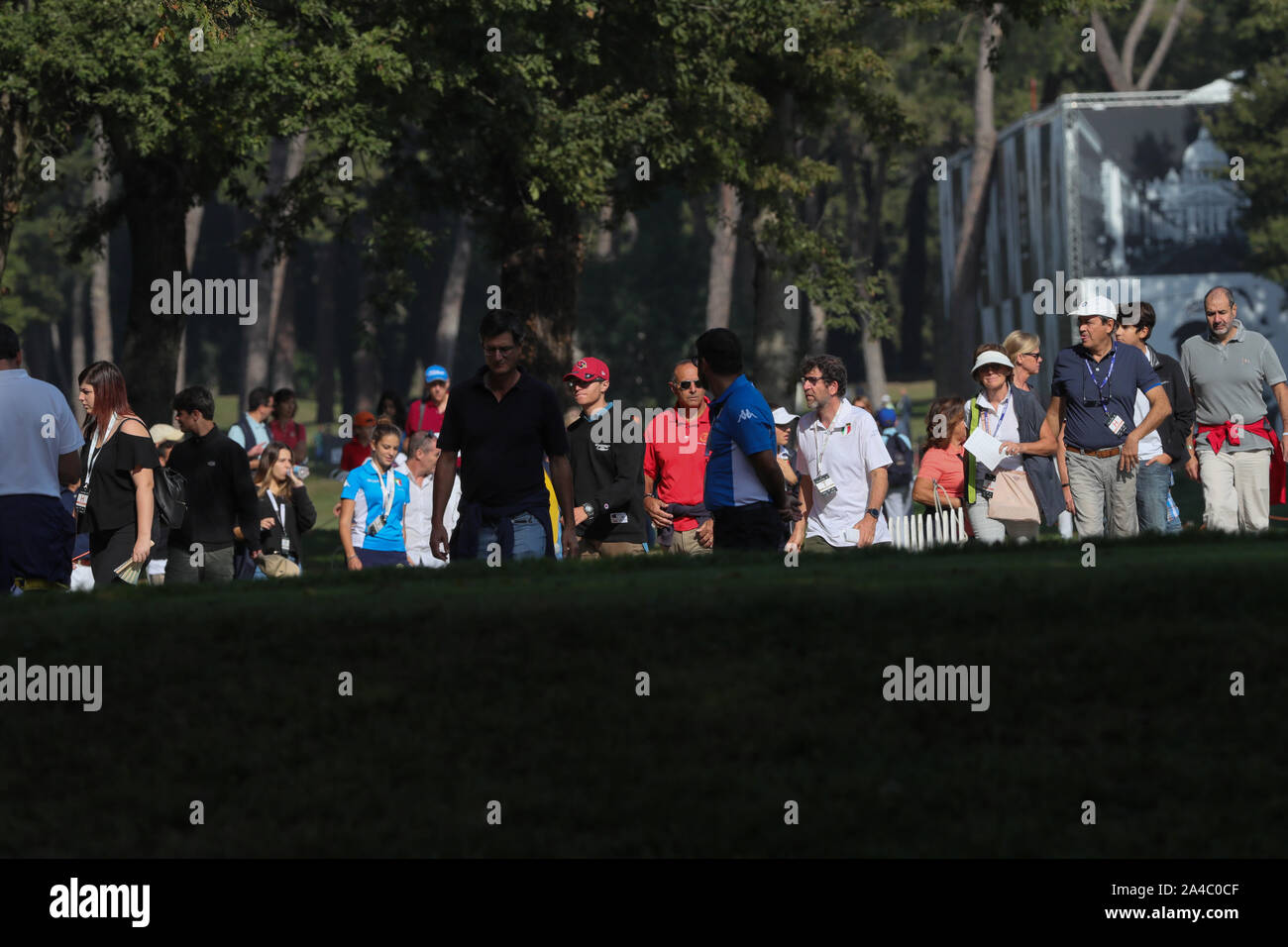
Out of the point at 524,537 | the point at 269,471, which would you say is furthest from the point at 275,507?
the point at 524,537

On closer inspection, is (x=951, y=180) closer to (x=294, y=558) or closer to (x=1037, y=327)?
(x=1037, y=327)

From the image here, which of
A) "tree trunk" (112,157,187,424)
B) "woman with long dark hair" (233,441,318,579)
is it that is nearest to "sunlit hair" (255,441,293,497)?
Result: "woman with long dark hair" (233,441,318,579)

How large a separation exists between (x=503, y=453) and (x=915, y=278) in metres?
67.8

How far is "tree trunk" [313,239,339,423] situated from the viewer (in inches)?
2756

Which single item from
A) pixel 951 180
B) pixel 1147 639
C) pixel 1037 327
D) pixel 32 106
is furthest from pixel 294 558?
pixel 951 180

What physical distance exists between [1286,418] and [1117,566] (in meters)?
5.21

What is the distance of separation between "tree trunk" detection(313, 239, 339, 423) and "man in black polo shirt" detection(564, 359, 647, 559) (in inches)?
2204

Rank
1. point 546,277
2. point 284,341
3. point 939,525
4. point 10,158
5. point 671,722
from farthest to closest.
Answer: point 284,341 → point 546,277 → point 10,158 → point 939,525 → point 671,722

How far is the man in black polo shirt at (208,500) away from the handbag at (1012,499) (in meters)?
4.61

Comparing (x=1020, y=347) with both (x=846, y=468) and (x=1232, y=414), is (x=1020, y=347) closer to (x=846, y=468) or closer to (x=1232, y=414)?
(x=1232, y=414)

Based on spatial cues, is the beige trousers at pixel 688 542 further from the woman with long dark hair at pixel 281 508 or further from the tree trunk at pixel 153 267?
the tree trunk at pixel 153 267

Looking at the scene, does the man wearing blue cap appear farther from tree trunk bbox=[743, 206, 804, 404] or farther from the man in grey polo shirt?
tree trunk bbox=[743, 206, 804, 404]

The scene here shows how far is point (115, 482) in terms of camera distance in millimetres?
11281

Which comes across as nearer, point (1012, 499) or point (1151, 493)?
point (1012, 499)
